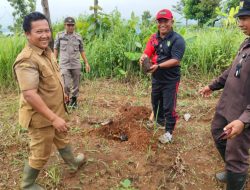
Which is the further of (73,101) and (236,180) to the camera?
(73,101)

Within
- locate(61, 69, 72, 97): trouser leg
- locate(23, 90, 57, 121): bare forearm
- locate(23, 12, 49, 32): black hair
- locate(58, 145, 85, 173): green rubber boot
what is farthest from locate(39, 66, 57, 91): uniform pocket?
locate(61, 69, 72, 97): trouser leg

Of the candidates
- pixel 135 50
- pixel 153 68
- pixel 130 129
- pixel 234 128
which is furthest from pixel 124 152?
pixel 135 50

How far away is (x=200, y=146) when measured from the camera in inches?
150

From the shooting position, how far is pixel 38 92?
8.48 ft

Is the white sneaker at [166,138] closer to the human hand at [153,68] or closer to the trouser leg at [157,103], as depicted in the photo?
the trouser leg at [157,103]

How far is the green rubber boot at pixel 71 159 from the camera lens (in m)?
3.09

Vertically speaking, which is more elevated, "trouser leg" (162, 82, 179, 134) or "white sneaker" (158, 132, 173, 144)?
"trouser leg" (162, 82, 179, 134)

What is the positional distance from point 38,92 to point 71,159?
90 centimetres

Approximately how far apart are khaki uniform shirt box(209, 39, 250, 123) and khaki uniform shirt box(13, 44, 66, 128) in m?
1.45

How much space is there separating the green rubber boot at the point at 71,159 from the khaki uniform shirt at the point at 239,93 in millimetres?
1509

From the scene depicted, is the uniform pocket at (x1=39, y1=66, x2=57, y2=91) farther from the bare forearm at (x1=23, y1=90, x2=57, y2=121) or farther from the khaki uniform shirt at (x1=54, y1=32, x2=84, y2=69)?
the khaki uniform shirt at (x1=54, y1=32, x2=84, y2=69)

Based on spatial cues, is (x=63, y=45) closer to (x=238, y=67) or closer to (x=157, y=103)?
(x=157, y=103)

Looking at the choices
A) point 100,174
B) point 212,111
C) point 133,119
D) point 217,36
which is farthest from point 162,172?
point 217,36

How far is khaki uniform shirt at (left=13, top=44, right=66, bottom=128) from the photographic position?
2412 mm
